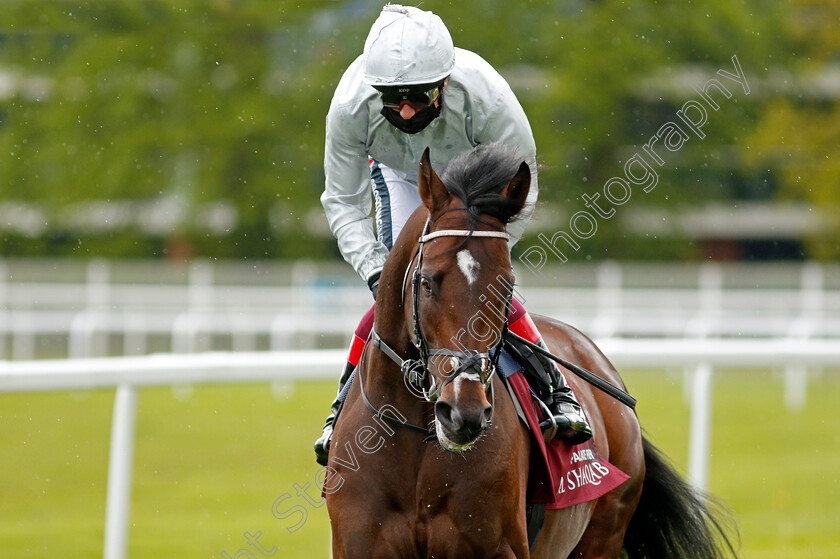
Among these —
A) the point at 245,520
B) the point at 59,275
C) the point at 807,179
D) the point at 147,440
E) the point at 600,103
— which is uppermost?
the point at 600,103

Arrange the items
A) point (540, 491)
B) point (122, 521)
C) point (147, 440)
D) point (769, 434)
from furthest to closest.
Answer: point (769, 434)
point (147, 440)
point (122, 521)
point (540, 491)

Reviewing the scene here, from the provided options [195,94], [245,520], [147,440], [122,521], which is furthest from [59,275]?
[122,521]

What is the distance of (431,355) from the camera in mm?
2783

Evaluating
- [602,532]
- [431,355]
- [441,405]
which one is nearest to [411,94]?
[431,355]

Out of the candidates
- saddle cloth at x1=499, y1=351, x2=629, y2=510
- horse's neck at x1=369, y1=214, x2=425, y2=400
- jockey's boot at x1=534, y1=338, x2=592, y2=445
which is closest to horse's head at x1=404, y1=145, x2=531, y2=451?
horse's neck at x1=369, y1=214, x2=425, y2=400

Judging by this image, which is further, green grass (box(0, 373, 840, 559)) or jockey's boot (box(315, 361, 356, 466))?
green grass (box(0, 373, 840, 559))

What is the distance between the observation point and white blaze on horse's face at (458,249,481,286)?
9.09 feet

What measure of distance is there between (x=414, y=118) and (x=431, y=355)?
92 cm

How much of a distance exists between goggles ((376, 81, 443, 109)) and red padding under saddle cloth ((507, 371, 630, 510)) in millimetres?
922

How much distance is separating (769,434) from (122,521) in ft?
26.2

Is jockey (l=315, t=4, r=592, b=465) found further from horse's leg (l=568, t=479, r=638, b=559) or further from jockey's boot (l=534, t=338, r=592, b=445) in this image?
horse's leg (l=568, t=479, r=638, b=559)

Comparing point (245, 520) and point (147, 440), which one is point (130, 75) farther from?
point (245, 520)

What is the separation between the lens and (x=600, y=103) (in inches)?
995

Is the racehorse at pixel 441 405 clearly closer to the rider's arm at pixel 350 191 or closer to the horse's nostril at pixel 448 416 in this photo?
the horse's nostril at pixel 448 416
